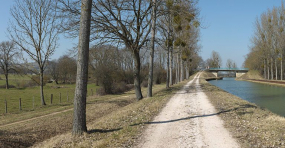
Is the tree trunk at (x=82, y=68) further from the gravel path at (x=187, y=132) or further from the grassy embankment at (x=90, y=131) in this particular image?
the gravel path at (x=187, y=132)

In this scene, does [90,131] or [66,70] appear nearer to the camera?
[90,131]

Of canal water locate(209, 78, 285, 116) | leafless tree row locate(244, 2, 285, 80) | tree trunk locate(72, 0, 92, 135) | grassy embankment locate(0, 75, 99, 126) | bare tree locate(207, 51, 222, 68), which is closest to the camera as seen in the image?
tree trunk locate(72, 0, 92, 135)

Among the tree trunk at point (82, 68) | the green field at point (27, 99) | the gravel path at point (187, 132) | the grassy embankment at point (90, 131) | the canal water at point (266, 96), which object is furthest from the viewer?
the green field at point (27, 99)

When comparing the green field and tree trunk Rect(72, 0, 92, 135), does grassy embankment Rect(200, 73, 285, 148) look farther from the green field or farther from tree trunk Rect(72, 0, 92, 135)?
the green field

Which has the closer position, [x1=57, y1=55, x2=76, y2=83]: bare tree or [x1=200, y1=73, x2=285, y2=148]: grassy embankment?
[x1=200, y1=73, x2=285, y2=148]: grassy embankment

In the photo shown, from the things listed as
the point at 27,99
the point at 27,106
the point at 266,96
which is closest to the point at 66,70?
the point at 27,99

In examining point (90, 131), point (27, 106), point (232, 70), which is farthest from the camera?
point (232, 70)

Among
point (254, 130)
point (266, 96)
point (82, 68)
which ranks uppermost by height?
point (82, 68)

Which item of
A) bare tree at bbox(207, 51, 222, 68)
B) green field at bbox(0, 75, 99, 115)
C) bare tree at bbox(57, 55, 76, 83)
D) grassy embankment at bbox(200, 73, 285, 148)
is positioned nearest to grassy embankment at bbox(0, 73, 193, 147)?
grassy embankment at bbox(200, 73, 285, 148)

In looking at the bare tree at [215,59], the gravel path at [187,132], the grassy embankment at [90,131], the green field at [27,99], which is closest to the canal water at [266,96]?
the gravel path at [187,132]

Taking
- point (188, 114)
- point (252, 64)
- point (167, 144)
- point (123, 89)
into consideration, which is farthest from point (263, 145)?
point (252, 64)

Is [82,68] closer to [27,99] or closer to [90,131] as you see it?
[90,131]

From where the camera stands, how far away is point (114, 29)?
12.8m

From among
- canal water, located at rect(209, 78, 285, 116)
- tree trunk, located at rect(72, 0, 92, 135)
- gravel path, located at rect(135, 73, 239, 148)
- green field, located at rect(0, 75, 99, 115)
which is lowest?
green field, located at rect(0, 75, 99, 115)
